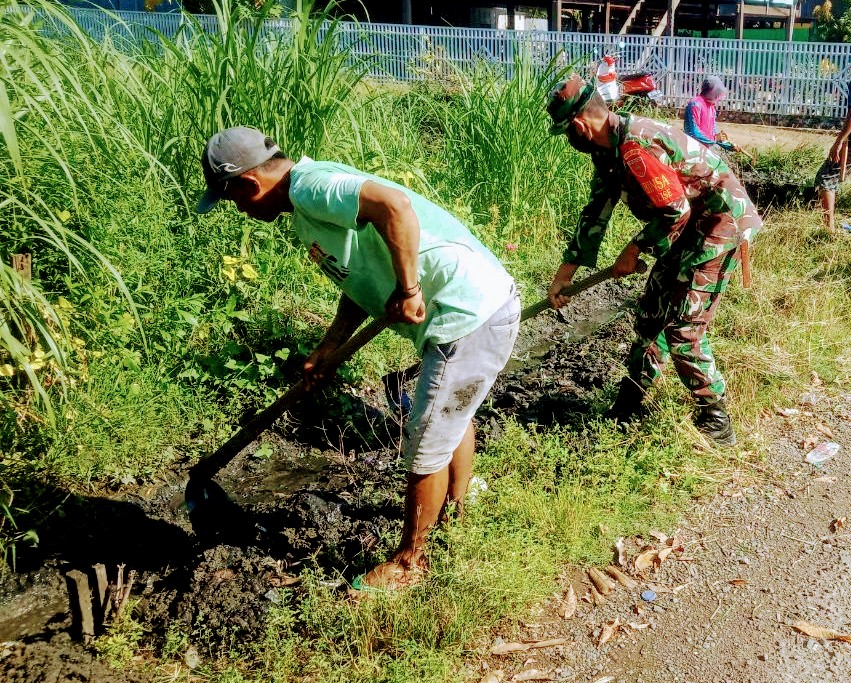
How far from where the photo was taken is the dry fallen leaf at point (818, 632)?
287 centimetres

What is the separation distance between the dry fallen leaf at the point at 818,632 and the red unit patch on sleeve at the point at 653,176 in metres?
1.69

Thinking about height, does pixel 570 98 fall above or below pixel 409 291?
above

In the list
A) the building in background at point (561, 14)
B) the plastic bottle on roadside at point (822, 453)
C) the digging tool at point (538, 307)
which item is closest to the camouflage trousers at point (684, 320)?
the digging tool at point (538, 307)

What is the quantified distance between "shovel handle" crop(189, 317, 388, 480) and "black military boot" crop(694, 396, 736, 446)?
184 centimetres

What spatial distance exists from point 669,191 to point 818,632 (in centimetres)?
176

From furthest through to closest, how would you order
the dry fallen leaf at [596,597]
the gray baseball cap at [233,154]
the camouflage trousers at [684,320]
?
1. the camouflage trousers at [684,320]
2. the dry fallen leaf at [596,597]
3. the gray baseball cap at [233,154]

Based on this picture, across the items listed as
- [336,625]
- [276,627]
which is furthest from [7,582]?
[336,625]

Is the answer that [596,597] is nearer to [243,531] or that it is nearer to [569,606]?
[569,606]

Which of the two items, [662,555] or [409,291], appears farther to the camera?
[662,555]

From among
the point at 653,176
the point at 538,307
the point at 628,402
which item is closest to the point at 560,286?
the point at 538,307

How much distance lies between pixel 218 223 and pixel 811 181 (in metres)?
8.11

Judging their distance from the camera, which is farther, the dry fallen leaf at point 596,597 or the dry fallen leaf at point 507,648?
the dry fallen leaf at point 596,597

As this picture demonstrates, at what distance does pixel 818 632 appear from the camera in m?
2.91

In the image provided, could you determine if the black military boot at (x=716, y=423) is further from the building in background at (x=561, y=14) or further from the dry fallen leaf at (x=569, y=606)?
the building in background at (x=561, y=14)
